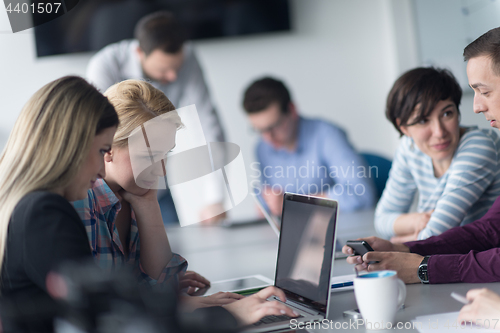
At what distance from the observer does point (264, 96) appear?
2523 mm

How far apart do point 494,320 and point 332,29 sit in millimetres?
3048

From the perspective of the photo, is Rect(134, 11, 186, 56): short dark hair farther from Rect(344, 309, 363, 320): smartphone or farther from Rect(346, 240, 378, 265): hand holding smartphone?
Rect(344, 309, 363, 320): smartphone

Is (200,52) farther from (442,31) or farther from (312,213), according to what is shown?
(312,213)

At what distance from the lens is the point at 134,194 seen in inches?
46.0

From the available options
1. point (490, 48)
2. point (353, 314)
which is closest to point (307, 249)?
point (353, 314)

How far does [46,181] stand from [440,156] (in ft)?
3.64

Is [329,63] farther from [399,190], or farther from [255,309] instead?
[255,309]

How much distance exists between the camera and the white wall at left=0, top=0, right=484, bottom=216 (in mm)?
3287

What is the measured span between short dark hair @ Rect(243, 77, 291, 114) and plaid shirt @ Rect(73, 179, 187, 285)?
148 centimetres

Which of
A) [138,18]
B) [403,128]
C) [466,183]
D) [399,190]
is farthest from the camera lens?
[138,18]

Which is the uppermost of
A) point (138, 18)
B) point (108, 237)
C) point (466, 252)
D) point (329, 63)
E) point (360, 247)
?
point (138, 18)

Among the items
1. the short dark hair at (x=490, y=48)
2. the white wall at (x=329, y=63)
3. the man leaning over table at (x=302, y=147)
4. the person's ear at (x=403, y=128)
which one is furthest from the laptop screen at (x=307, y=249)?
the white wall at (x=329, y=63)

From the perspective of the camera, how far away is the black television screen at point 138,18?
3.09m

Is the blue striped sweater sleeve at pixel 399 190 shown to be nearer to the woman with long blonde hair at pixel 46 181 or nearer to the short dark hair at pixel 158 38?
the woman with long blonde hair at pixel 46 181
